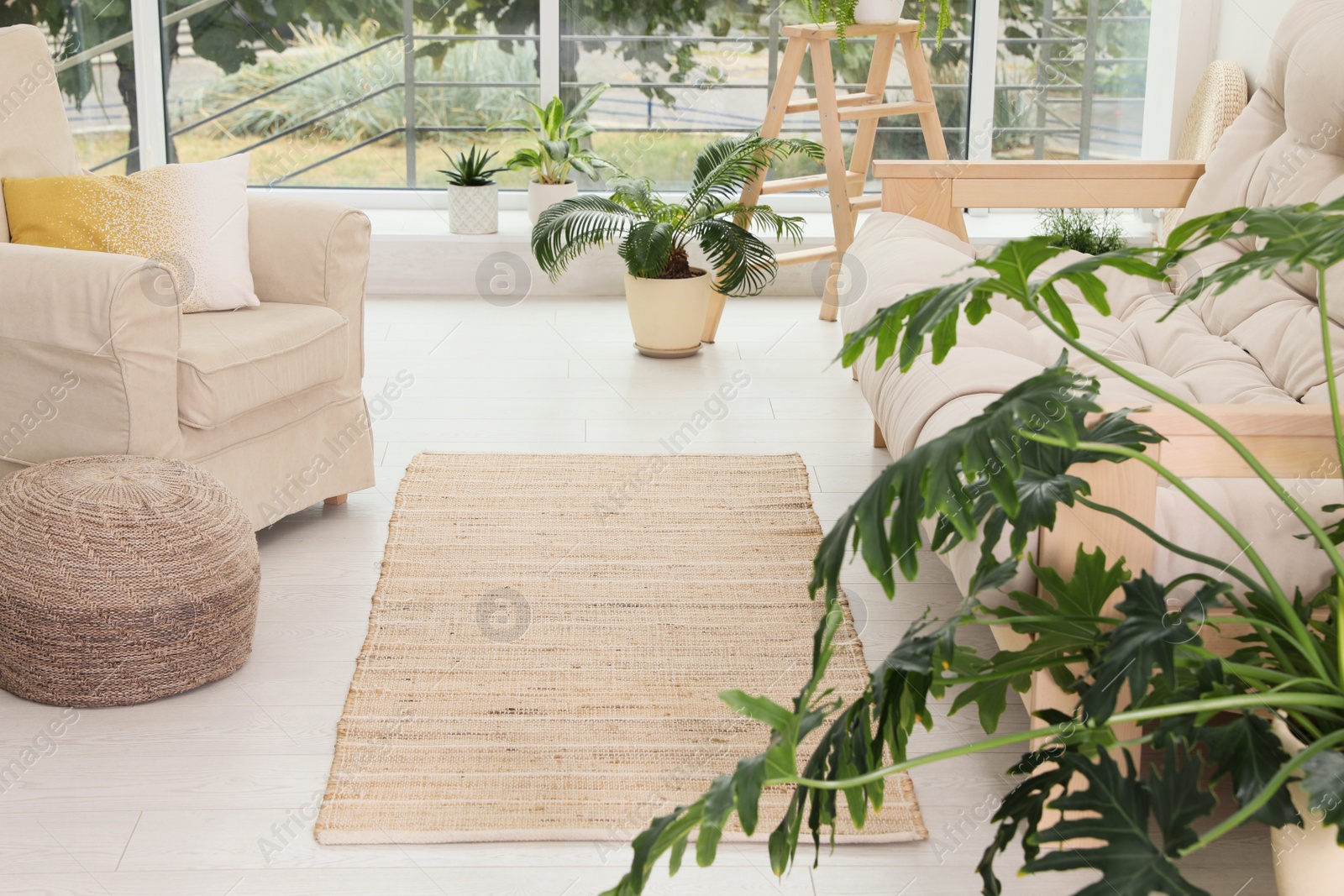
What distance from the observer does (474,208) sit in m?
4.66

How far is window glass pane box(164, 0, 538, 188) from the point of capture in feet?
16.2

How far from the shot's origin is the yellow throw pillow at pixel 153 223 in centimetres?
258

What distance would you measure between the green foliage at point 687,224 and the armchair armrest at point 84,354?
5.24 feet

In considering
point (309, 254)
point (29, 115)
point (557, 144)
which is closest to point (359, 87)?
point (557, 144)

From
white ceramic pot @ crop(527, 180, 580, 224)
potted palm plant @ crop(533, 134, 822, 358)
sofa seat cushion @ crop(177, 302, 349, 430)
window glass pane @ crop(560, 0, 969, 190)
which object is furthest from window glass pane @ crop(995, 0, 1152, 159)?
sofa seat cushion @ crop(177, 302, 349, 430)

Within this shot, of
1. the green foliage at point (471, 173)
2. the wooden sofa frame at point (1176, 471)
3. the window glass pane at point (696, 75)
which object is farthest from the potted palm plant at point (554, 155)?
the wooden sofa frame at point (1176, 471)

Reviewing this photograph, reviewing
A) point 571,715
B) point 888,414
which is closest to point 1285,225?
point 888,414

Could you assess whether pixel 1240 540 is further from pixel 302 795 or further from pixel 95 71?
pixel 95 71

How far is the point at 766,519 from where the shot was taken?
2709 mm

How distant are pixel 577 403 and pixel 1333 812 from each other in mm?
2600

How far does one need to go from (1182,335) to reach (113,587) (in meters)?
1.90

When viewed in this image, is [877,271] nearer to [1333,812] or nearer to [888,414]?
[888,414]

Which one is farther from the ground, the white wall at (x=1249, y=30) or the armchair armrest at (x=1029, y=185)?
the white wall at (x=1249, y=30)

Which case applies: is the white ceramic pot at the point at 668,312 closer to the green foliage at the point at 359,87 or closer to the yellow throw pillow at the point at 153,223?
the yellow throw pillow at the point at 153,223
